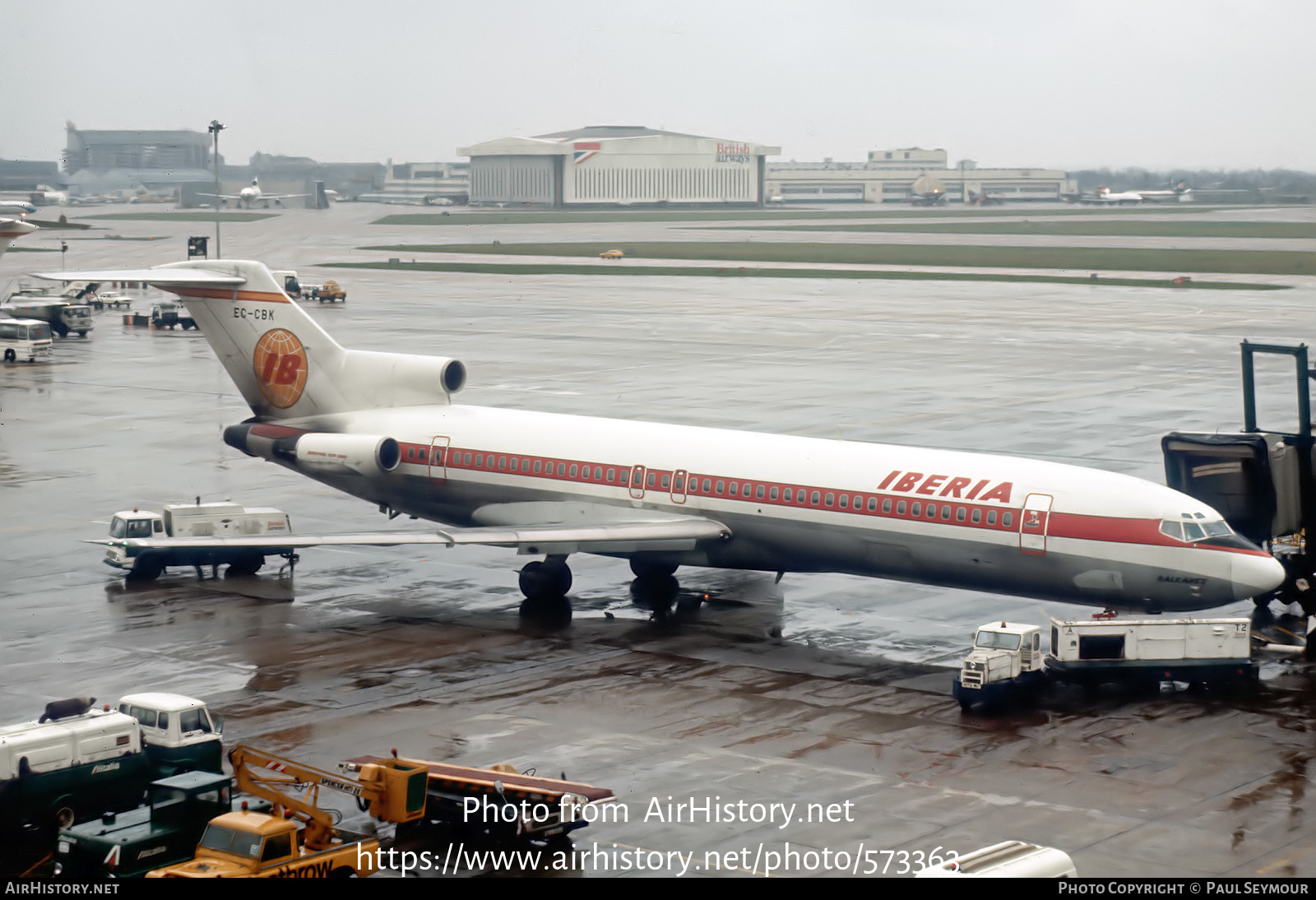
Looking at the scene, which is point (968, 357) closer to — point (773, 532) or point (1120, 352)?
Answer: point (1120, 352)

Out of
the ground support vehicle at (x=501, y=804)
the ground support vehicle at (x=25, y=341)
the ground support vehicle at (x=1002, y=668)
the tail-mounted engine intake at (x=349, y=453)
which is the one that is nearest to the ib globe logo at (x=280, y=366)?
the tail-mounted engine intake at (x=349, y=453)

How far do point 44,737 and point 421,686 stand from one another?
7.61 m

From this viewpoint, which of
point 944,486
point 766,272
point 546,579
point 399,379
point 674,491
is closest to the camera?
point 944,486

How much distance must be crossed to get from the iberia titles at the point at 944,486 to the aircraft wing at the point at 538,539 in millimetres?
3601

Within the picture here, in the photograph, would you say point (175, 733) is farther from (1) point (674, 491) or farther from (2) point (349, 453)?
(2) point (349, 453)

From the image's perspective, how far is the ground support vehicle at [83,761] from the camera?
19.1 m

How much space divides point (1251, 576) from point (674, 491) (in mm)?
10868

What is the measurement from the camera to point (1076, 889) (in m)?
16.7

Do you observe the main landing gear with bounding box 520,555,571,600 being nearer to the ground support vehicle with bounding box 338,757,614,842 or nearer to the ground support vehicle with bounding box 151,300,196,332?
the ground support vehicle with bounding box 338,757,614,842

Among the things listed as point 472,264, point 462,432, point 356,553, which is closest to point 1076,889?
point 462,432

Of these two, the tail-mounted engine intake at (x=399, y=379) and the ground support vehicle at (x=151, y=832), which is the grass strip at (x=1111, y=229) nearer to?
the tail-mounted engine intake at (x=399, y=379)

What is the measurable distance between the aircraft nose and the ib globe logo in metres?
20.8

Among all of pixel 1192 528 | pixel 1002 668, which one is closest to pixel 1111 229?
pixel 1192 528

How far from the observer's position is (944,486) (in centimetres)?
2844
